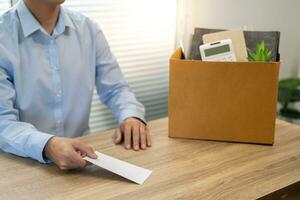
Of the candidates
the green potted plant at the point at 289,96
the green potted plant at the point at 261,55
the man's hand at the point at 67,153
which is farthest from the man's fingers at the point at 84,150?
the green potted plant at the point at 289,96

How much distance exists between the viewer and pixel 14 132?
50.4 inches

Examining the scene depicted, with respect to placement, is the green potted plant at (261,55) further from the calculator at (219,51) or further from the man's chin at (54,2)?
the man's chin at (54,2)

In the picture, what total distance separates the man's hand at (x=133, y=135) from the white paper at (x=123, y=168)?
140mm

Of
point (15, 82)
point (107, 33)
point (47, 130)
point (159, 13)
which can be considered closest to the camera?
point (15, 82)

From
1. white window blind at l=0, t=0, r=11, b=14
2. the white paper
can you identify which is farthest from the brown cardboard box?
white window blind at l=0, t=0, r=11, b=14

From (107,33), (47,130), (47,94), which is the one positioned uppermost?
(107,33)

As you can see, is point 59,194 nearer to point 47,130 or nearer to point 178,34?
point 47,130

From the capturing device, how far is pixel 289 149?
4.29 ft

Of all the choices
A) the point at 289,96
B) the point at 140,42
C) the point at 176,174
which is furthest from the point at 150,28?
the point at 176,174

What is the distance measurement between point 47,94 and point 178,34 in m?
0.91

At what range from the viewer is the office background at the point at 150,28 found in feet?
6.55

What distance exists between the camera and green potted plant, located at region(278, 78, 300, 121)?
2.59 m

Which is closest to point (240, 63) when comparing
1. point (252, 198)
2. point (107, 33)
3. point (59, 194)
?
point (252, 198)

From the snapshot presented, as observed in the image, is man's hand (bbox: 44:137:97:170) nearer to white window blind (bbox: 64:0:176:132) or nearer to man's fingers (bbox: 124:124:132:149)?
man's fingers (bbox: 124:124:132:149)
